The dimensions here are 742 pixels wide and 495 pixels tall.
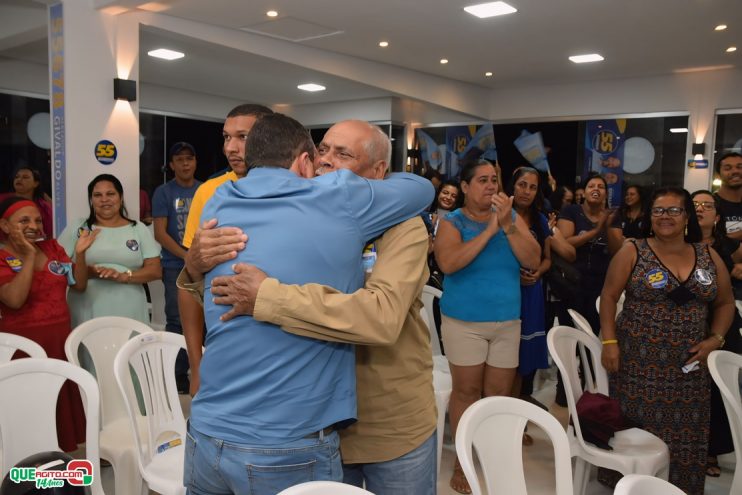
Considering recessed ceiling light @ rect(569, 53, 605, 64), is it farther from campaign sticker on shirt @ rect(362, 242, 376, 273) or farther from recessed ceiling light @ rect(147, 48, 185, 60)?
campaign sticker on shirt @ rect(362, 242, 376, 273)

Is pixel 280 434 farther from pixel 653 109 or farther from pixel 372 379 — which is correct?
pixel 653 109

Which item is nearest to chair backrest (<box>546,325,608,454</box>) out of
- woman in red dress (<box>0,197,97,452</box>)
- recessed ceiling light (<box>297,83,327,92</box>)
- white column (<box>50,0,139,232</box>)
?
woman in red dress (<box>0,197,97,452</box>)

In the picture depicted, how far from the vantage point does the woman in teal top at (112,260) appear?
3.54 m

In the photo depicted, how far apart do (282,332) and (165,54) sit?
271 inches

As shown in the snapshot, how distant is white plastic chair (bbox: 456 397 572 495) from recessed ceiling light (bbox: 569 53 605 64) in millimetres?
6741

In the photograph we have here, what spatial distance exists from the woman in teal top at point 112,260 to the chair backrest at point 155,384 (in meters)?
1.06

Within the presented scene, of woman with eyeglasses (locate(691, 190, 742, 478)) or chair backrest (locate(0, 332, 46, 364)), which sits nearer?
chair backrest (locate(0, 332, 46, 364))

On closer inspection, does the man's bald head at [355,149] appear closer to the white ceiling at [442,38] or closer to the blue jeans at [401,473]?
the blue jeans at [401,473]

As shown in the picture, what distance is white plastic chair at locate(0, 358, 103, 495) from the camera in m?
2.03

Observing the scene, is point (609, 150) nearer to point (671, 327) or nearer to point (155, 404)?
point (671, 327)

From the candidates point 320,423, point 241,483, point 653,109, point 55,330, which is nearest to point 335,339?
point 320,423

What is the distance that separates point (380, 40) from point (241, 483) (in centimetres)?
635

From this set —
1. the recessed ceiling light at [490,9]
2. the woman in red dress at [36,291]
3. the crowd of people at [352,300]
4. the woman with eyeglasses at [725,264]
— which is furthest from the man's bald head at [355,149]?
the recessed ceiling light at [490,9]

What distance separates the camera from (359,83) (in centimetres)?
802
